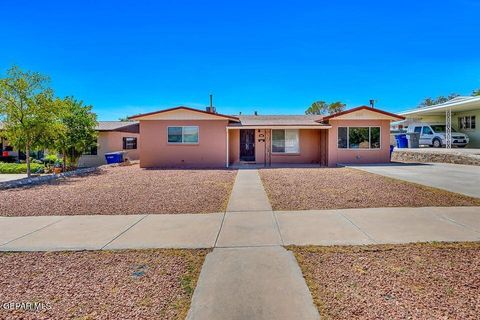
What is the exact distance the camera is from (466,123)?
24.6 metres

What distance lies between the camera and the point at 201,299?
3.13m

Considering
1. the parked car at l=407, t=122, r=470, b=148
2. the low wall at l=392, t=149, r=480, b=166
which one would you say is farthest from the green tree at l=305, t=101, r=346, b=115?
the low wall at l=392, t=149, r=480, b=166

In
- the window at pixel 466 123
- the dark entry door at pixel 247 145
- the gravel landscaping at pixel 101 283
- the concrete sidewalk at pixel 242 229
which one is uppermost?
the window at pixel 466 123

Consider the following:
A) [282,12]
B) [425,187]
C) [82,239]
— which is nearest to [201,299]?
[82,239]

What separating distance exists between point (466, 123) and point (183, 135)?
77.7 feet

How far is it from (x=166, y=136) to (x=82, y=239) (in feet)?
44.8

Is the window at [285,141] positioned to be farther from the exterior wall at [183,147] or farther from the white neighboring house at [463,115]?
the white neighboring house at [463,115]

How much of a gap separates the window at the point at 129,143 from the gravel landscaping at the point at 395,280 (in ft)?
78.0

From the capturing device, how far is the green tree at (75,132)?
16367mm

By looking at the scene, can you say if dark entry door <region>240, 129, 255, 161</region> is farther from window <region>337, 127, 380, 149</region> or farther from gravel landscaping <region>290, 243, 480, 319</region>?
gravel landscaping <region>290, 243, 480, 319</region>

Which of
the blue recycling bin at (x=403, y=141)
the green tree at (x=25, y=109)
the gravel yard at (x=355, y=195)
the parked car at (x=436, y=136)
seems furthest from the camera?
the blue recycling bin at (x=403, y=141)

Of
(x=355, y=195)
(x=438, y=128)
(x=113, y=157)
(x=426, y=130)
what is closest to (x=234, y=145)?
(x=113, y=157)

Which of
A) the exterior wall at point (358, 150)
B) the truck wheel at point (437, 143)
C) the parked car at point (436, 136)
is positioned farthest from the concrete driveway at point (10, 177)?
the truck wheel at point (437, 143)

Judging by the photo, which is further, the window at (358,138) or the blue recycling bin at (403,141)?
the blue recycling bin at (403,141)
